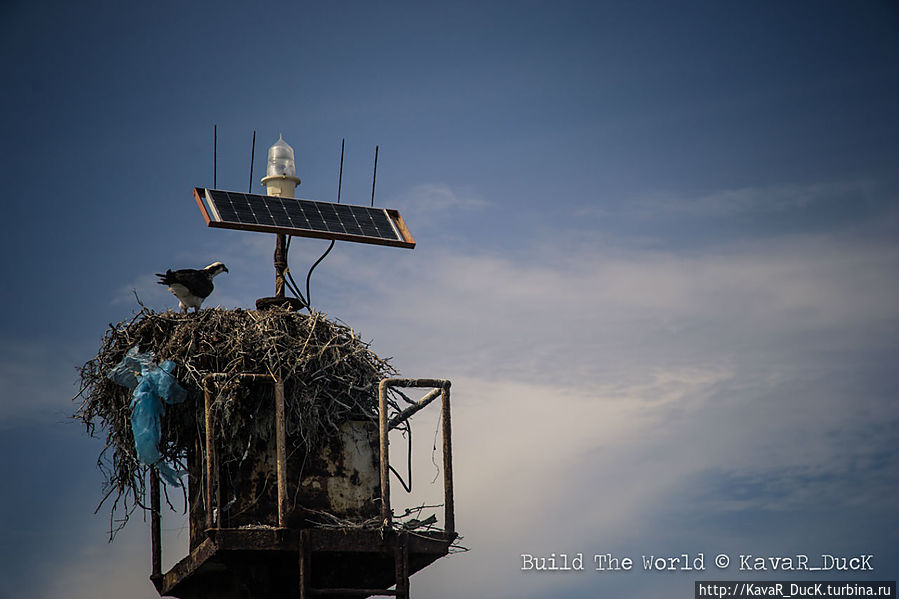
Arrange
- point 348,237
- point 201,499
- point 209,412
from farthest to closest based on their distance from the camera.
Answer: point 348,237
point 201,499
point 209,412

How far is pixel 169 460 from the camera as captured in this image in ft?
52.8

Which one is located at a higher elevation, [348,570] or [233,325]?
[233,325]

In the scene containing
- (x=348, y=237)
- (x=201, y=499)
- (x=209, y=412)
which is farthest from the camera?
(x=348, y=237)

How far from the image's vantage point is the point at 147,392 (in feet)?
50.4

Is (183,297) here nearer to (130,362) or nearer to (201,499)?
(130,362)

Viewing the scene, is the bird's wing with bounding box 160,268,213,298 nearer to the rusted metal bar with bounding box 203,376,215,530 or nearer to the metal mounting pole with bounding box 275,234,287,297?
the metal mounting pole with bounding box 275,234,287,297

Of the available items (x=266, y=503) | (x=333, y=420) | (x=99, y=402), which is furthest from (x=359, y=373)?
(x=99, y=402)

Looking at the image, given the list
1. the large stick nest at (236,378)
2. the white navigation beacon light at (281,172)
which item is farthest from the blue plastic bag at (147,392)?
the white navigation beacon light at (281,172)

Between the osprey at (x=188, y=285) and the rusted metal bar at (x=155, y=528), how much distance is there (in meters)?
2.13

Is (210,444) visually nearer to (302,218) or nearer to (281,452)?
(281,452)

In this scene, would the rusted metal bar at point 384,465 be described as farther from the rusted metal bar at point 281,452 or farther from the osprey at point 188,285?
the osprey at point 188,285

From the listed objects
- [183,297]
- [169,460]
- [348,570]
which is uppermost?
[183,297]

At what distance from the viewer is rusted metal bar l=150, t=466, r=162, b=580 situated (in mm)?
16422

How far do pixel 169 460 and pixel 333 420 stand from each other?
2.09m
